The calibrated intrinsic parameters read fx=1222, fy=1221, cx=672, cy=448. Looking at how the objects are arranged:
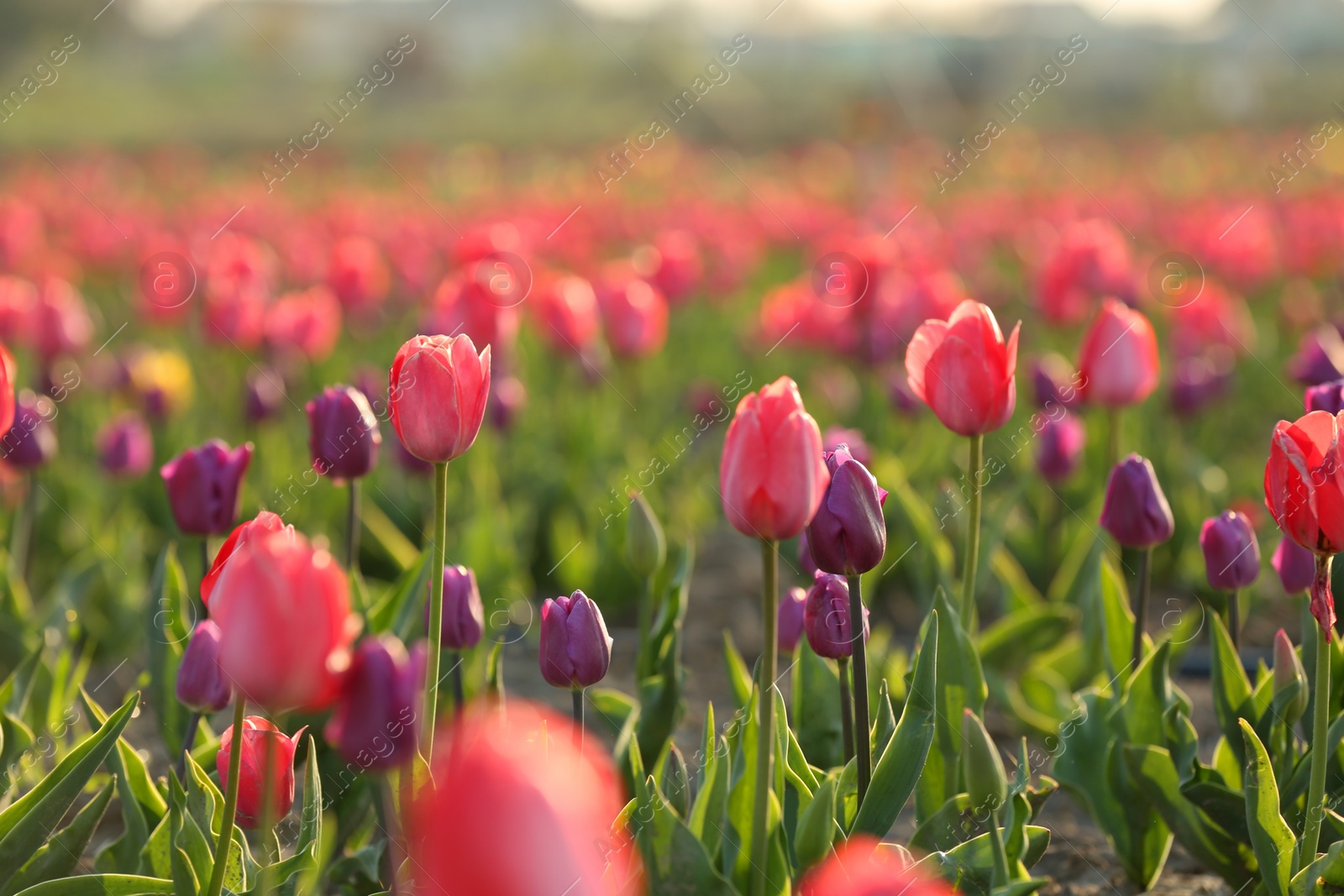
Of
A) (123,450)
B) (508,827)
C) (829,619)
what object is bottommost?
(829,619)

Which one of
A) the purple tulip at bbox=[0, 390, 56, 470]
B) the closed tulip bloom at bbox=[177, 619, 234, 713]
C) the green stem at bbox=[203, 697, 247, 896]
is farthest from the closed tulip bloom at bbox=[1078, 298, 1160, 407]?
the purple tulip at bbox=[0, 390, 56, 470]

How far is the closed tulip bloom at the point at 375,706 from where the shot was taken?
1059 mm

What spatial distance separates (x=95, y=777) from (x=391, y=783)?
82cm

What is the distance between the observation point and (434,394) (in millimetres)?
1449

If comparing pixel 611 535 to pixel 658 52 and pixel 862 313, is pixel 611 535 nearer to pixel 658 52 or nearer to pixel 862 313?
pixel 862 313

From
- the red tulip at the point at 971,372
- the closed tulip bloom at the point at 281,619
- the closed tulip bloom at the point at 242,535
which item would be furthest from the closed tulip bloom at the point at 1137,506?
the closed tulip bloom at the point at 281,619

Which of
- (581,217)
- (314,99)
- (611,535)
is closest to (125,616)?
(611,535)

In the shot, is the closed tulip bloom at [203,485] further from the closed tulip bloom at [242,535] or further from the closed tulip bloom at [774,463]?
the closed tulip bloom at [774,463]

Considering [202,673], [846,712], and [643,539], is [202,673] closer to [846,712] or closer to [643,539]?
[643,539]

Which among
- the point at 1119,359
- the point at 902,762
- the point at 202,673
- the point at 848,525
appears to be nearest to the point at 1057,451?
the point at 1119,359

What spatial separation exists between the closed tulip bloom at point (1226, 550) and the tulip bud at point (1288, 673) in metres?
0.12

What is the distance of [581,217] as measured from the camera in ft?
26.3

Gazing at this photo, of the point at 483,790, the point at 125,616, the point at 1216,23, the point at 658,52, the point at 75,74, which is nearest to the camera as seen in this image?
the point at 483,790

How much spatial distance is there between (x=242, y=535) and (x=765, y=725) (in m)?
0.58
